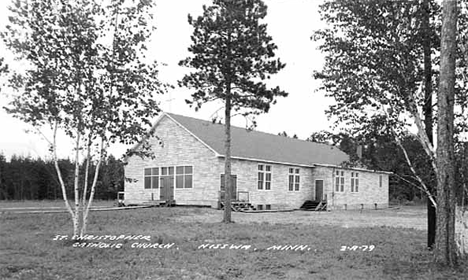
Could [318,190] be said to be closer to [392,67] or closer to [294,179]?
[294,179]

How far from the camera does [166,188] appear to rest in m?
30.8

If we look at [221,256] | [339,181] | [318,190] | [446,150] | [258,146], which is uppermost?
[258,146]

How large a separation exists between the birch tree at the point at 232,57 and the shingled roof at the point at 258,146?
214 inches

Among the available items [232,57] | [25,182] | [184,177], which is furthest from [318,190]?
[25,182]

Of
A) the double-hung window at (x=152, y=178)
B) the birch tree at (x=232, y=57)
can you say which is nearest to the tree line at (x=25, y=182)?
the double-hung window at (x=152, y=178)

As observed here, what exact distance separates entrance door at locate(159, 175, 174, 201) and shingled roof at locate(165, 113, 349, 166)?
3356 mm

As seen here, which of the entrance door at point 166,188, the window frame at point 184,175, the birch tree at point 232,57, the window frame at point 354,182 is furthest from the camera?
the window frame at point 354,182

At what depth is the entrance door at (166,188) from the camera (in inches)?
1197

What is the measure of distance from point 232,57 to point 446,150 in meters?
12.4

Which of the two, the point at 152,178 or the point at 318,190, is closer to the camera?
the point at 152,178

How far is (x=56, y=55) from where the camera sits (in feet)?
36.6

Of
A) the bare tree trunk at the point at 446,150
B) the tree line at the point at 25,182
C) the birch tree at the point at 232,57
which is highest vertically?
the birch tree at the point at 232,57

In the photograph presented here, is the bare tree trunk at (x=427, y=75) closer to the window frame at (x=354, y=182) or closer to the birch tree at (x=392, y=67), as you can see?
the birch tree at (x=392, y=67)

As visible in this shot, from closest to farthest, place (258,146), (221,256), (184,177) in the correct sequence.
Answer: (221,256)
(184,177)
(258,146)
